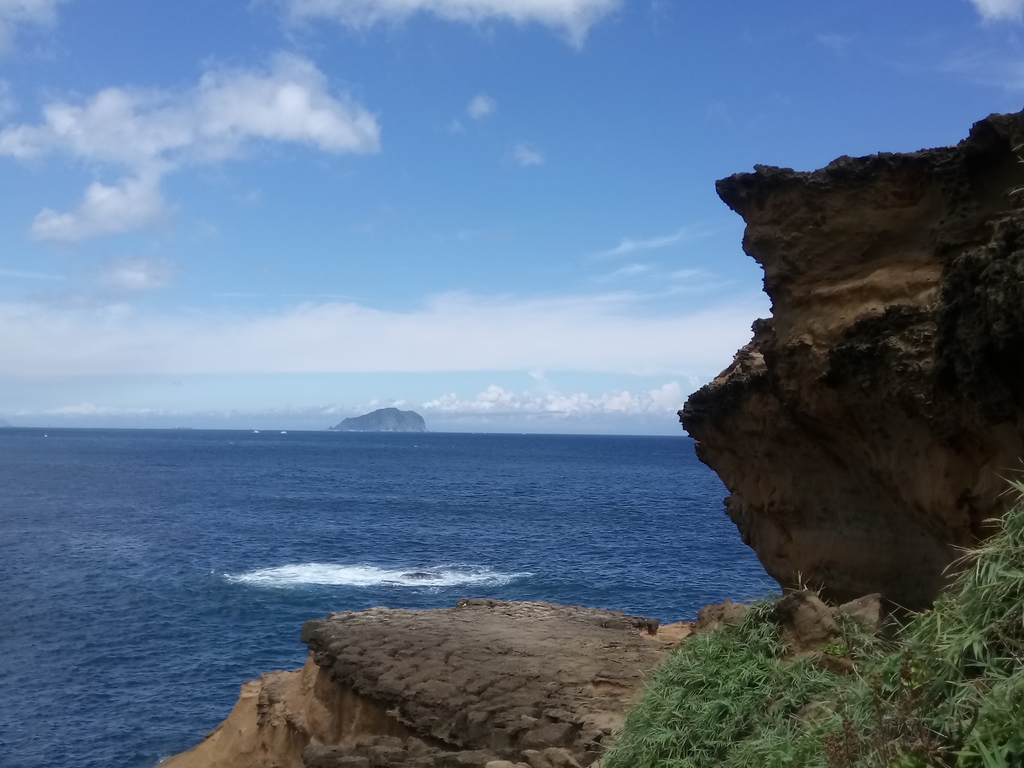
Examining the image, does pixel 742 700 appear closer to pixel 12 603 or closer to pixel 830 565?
pixel 830 565

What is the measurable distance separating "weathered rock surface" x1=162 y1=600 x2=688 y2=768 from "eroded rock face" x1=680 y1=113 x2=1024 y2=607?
3253 mm

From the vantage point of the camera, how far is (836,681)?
7250mm

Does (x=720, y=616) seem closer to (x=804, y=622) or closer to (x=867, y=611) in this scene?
(x=804, y=622)

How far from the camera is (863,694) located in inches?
252

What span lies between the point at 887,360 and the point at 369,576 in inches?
1306

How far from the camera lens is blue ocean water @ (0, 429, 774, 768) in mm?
24188

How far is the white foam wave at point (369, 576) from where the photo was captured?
121 feet

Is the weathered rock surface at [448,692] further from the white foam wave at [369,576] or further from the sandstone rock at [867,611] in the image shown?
the white foam wave at [369,576]

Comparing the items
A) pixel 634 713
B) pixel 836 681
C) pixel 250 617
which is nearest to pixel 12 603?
pixel 250 617

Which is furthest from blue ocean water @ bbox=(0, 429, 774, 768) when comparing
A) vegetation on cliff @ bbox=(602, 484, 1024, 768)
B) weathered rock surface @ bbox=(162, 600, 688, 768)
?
vegetation on cliff @ bbox=(602, 484, 1024, 768)

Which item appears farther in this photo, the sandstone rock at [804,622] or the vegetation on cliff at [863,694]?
the sandstone rock at [804,622]

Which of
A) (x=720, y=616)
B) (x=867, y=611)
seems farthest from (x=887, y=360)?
(x=720, y=616)

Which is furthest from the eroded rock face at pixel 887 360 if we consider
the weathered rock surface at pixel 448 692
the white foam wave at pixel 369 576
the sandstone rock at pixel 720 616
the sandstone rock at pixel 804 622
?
the white foam wave at pixel 369 576

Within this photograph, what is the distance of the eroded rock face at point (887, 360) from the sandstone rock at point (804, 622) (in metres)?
1.39
